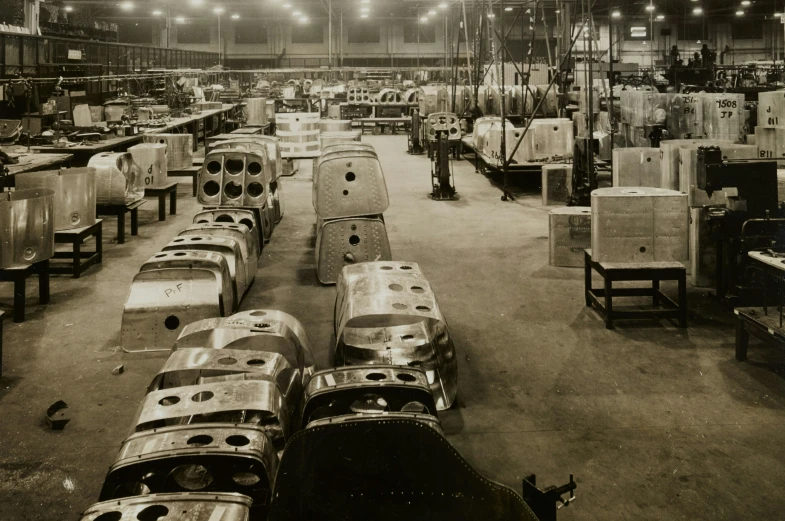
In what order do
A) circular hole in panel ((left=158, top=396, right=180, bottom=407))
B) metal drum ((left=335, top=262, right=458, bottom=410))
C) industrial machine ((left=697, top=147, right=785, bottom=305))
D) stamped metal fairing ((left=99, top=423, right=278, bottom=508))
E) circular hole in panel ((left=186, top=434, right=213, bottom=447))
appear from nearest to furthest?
stamped metal fairing ((left=99, top=423, right=278, bottom=508)) < circular hole in panel ((left=186, top=434, right=213, bottom=447)) < circular hole in panel ((left=158, top=396, right=180, bottom=407)) < metal drum ((left=335, top=262, right=458, bottom=410)) < industrial machine ((left=697, top=147, right=785, bottom=305))

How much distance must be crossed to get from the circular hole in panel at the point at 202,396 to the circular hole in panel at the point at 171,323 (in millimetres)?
2372

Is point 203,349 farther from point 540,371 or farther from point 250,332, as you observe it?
point 540,371

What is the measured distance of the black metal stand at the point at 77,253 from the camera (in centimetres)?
738

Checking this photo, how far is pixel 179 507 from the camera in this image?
227 cm

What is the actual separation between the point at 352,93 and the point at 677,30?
2525 centimetres

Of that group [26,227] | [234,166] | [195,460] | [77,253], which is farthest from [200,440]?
[234,166]

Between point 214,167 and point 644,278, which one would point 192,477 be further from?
point 214,167

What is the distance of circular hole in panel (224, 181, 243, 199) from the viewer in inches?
322

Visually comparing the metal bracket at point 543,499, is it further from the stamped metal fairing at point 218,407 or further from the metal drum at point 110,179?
the metal drum at point 110,179

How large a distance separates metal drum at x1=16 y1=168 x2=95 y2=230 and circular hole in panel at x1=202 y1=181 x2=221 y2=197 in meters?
1.17

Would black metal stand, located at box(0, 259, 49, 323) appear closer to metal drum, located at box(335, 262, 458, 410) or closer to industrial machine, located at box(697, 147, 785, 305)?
metal drum, located at box(335, 262, 458, 410)

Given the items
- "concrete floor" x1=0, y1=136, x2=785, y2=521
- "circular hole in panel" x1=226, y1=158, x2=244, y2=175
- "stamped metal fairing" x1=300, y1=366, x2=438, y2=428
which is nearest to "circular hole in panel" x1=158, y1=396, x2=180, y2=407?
A: "stamped metal fairing" x1=300, y1=366, x2=438, y2=428

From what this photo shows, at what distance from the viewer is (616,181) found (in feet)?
30.6

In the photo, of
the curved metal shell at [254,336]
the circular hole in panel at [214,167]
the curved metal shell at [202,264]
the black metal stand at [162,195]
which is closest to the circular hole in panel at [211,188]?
the circular hole in panel at [214,167]
